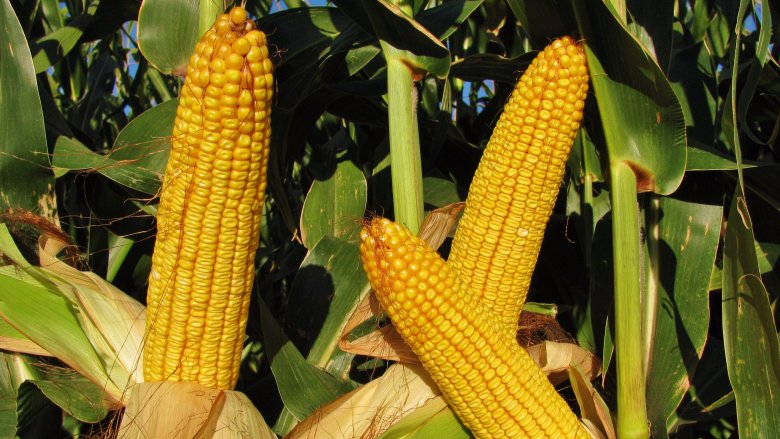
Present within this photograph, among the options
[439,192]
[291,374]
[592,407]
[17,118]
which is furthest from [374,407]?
[17,118]

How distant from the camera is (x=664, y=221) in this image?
233 centimetres

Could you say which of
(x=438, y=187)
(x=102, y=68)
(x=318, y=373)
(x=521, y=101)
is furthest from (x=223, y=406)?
(x=102, y=68)

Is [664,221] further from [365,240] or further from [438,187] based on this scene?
[365,240]

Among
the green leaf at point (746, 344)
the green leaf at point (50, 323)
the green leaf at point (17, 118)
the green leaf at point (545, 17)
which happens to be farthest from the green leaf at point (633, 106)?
the green leaf at point (17, 118)

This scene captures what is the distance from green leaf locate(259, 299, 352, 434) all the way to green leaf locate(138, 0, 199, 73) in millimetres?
833

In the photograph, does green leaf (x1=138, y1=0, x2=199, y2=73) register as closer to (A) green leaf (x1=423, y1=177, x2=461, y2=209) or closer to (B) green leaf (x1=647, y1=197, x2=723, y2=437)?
(A) green leaf (x1=423, y1=177, x2=461, y2=209)

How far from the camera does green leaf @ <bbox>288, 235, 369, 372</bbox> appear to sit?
99.9 inches

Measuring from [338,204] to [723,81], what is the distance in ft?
6.07

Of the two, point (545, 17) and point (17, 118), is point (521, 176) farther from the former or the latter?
point (17, 118)

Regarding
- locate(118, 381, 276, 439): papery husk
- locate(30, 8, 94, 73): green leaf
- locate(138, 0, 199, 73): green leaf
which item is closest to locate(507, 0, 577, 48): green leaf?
locate(138, 0, 199, 73): green leaf

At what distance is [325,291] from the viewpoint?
2555mm

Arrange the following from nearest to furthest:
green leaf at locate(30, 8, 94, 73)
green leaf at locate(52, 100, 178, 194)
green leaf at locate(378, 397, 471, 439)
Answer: green leaf at locate(378, 397, 471, 439), green leaf at locate(52, 100, 178, 194), green leaf at locate(30, 8, 94, 73)

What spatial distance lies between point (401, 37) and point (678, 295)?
1.28 metres

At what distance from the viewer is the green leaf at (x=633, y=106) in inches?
67.2
